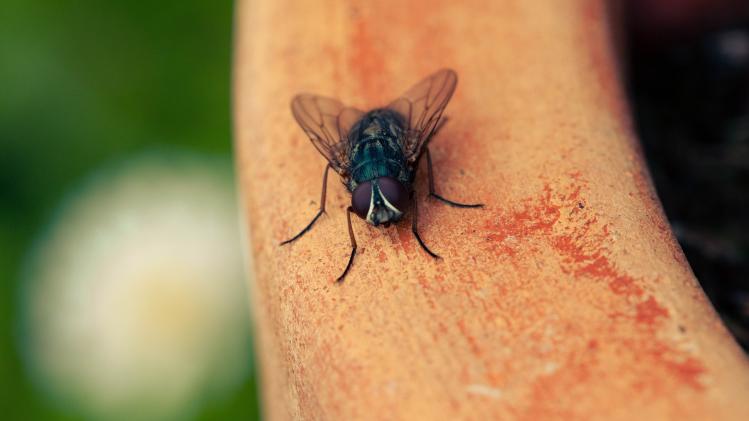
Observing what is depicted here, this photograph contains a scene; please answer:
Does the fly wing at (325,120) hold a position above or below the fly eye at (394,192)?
above

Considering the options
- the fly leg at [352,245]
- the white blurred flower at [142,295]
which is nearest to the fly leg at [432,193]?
the fly leg at [352,245]

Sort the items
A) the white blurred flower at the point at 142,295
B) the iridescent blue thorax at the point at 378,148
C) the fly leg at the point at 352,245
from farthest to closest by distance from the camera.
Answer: the white blurred flower at the point at 142,295, the iridescent blue thorax at the point at 378,148, the fly leg at the point at 352,245

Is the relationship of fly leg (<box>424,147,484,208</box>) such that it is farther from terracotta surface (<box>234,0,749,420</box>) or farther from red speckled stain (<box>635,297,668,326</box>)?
red speckled stain (<box>635,297,668,326</box>)

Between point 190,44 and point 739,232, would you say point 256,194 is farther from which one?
point 190,44

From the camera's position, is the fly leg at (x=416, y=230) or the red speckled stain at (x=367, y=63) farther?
the red speckled stain at (x=367, y=63)

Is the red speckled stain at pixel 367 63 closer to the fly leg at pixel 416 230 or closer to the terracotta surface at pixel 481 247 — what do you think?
the terracotta surface at pixel 481 247

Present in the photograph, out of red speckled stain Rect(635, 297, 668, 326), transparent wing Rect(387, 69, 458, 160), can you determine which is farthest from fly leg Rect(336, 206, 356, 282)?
red speckled stain Rect(635, 297, 668, 326)
